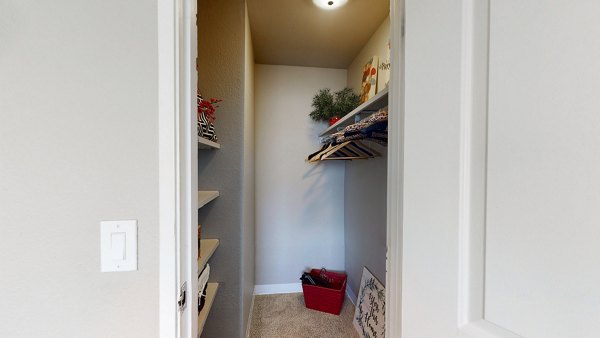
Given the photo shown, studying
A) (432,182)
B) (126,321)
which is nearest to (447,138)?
(432,182)

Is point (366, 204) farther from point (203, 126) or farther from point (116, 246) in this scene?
point (116, 246)

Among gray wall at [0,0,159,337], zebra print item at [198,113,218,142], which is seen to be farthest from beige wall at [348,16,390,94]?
gray wall at [0,0,159,337]

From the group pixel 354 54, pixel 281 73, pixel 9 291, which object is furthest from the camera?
pixel 281 73

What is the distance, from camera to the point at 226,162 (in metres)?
1.54

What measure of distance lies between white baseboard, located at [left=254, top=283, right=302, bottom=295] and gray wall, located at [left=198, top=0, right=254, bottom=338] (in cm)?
93

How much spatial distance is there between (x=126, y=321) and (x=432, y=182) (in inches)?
29.9

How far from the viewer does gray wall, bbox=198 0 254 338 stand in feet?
4.93

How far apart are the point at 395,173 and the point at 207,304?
1.15 m

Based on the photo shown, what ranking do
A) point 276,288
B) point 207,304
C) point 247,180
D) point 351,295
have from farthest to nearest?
1. point 276,288
2. point 351,295
3. point 247,180
4. point 207,304

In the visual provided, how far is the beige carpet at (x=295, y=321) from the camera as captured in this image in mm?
1864

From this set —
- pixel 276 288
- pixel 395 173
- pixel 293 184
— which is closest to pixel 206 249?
pixel 395 173

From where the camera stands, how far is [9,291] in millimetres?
532

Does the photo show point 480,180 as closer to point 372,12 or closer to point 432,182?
point 432,182

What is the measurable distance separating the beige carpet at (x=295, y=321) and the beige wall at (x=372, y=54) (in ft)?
6.13
